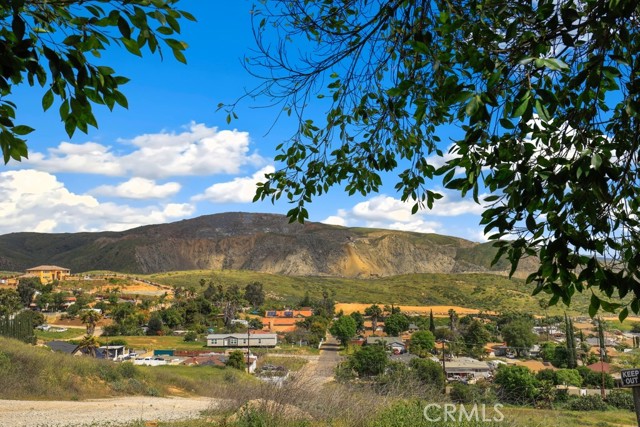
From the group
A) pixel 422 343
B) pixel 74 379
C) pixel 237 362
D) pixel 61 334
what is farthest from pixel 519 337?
pixel 74 379

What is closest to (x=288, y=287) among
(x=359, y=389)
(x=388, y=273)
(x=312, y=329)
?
(x=312, y=329)

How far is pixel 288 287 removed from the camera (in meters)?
97.1

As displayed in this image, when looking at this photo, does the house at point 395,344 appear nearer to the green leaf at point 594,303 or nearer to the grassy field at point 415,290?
the grassy field at point 415,290

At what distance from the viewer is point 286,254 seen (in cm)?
15612

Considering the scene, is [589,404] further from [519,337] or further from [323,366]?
[519,337]

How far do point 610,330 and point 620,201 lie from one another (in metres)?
77.1

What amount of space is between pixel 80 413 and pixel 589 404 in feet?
78.3

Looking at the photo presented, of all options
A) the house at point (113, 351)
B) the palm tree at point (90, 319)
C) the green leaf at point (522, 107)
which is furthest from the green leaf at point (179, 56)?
the palm tree at point (90, 319)

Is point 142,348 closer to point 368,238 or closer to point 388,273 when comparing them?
point 388,273

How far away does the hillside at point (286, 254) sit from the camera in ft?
497

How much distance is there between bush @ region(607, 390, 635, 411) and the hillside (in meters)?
116

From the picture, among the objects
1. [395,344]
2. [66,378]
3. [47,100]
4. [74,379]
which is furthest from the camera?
[395,344]

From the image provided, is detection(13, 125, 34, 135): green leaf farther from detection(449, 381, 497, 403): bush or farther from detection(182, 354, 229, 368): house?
detection(182, 354, 229, 368): house

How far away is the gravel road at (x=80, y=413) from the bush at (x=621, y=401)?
22.8 metres
